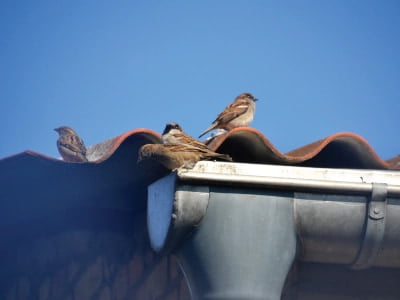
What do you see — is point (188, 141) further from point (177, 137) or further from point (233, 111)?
point (233, 111)

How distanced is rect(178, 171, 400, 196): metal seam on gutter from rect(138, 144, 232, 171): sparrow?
0.35 feet

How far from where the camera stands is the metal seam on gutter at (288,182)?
296cm

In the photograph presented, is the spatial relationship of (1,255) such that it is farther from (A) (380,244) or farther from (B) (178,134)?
(A) (380,244)

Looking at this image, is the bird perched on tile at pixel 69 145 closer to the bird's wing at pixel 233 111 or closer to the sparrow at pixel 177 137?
the bird's wing at pixel 233 111

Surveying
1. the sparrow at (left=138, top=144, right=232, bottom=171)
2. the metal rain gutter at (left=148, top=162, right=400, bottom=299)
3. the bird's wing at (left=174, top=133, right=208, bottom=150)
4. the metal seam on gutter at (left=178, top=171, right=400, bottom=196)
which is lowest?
the metal rain gutter at (left=148, top=162, right=400, bottom=299)

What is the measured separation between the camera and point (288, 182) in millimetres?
3016

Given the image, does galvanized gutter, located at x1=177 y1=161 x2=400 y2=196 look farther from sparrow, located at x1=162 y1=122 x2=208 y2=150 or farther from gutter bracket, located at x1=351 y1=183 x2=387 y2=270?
sparrow, located at x1=162 y1=122 x2=208 y2=150

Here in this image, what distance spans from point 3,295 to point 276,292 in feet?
6.31

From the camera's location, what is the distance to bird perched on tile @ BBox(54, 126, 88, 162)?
6293 millimetres

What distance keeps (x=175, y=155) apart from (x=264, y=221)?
1.89 feet

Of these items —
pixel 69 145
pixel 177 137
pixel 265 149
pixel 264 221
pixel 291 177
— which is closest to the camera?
pixel 264 221

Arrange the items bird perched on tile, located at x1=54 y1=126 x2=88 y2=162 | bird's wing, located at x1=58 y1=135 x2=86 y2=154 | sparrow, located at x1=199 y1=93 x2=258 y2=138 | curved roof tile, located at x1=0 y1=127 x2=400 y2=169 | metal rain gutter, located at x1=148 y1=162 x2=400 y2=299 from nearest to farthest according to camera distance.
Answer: metal rain gutter, located at x1=148 y1=162 x2=400 y2=299
curved roof tile, located at x1=0 y1=127 x2=400 y2=169
sparrow, located at x1=199 y1=93 x2=258 y2=138
bird perched on tile, located at x1=54 y1=126 x2=88 y2=162
bird's wing, located at x1=58 y1=135 x2=86 y2=154

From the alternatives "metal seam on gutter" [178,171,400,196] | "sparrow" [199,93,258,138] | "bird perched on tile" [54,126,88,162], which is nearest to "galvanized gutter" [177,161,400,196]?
"metal seam on gutter" [178,171,400,196]

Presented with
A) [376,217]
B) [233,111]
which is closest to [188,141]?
[376,217]
